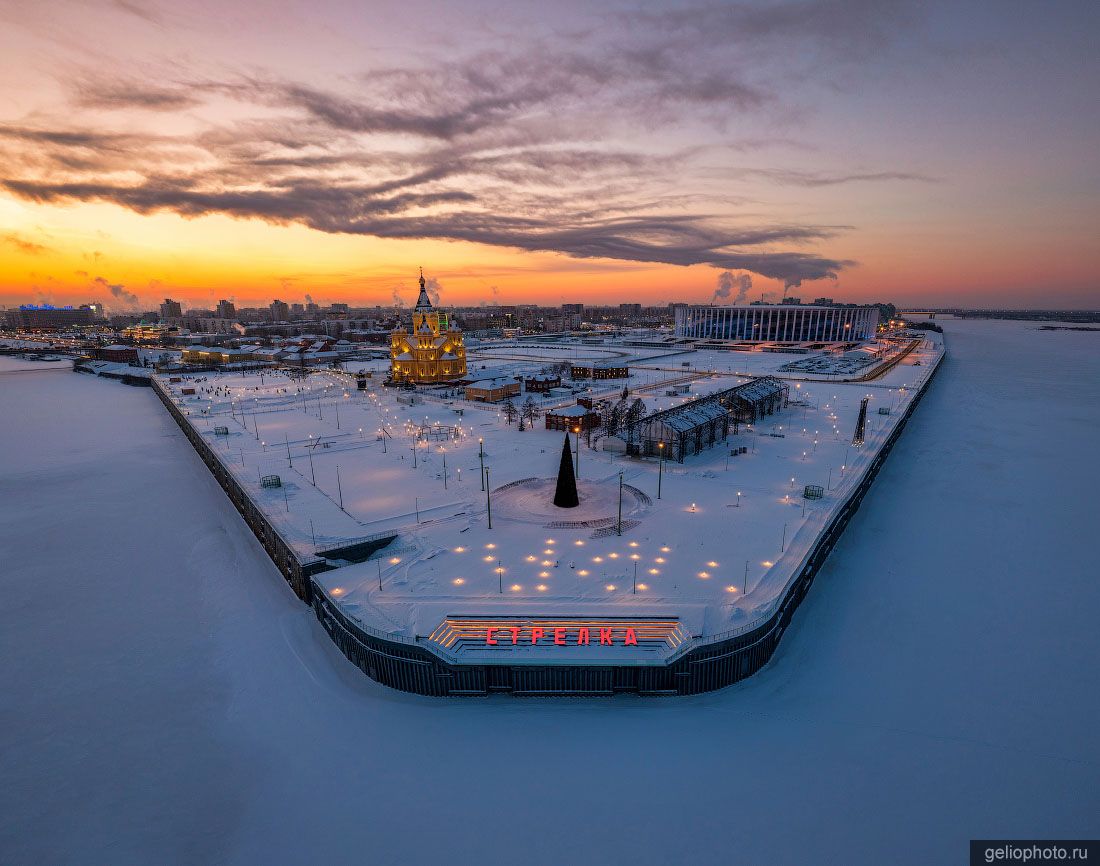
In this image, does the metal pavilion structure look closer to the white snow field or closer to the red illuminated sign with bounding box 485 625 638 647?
the white snow field

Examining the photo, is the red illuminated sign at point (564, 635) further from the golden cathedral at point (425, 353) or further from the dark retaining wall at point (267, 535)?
the golden cathedral at point (425, 353)

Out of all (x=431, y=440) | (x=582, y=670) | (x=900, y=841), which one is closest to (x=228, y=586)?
(x=582, y=670)

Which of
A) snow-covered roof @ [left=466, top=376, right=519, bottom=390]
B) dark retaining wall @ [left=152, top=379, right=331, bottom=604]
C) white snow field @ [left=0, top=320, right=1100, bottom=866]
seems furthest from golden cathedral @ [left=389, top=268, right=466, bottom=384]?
white snow field @ [left=0, top=320, right=1100, bottom=866]

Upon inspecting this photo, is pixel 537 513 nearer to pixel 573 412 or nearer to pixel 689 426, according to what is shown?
pixel 689 426

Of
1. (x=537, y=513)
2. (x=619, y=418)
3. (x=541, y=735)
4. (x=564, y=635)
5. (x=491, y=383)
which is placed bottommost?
(x=541, y=735)

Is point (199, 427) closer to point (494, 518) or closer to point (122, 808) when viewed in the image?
point (494, 518)

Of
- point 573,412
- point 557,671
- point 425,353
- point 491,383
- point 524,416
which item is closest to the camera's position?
point 557,671

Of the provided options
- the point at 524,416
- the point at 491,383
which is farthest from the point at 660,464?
the point at 491,383
